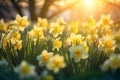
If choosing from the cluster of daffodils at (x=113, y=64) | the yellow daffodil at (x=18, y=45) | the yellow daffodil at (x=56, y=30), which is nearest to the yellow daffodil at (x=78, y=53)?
the cluster of daffodils at (x=113, y=64)

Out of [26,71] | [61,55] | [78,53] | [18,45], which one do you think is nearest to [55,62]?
[26,71]

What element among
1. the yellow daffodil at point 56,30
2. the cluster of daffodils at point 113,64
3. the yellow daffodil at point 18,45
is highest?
the yellow daffodil at point 56,30

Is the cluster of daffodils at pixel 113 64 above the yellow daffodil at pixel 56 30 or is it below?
below

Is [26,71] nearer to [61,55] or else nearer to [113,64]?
[113,64]

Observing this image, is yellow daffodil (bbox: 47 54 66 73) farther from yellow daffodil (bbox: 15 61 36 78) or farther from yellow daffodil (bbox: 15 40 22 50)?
yellow daffodil (bbox: 15 40 22 50)

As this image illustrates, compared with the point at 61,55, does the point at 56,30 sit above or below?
above

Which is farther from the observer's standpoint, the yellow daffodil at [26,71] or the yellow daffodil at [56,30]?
the yellow daffodil at [56,30]

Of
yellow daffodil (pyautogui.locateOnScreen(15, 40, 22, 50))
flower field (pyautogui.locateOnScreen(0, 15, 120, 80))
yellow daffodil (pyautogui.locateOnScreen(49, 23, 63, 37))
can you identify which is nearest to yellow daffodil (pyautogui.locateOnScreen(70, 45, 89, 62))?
flower field (pyautogui.locateOnScreen(0, 15, 120, 80))

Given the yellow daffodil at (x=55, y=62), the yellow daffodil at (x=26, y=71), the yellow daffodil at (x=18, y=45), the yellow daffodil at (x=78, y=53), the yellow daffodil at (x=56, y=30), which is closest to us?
the yellow daffodil at (x=26, y=71)

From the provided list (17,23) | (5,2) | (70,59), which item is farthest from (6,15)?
(70,59)

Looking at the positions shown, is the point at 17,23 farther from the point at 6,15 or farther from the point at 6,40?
the point at 6,15

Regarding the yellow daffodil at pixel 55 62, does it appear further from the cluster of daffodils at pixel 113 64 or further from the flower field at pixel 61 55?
the cluster of daffodils at pixel 113 64
